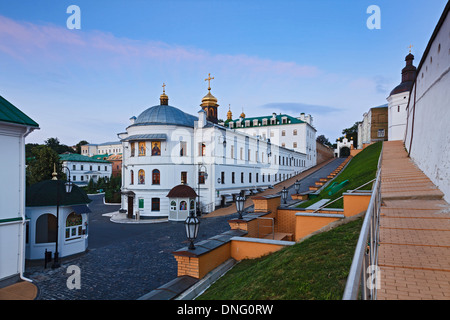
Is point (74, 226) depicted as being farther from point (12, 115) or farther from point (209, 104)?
point (209, 104)

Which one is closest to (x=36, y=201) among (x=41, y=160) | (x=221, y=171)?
(x=221, y=171)

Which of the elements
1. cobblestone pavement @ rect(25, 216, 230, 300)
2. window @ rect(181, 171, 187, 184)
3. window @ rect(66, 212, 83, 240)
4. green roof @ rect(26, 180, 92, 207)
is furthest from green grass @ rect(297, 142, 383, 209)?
window @ rect(181, 171, 187, 184)

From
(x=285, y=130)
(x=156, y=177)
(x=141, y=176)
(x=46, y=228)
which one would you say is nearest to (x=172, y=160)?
(x=156, y=177)

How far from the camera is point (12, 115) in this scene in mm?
10719

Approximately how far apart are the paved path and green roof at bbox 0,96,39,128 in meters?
13.0

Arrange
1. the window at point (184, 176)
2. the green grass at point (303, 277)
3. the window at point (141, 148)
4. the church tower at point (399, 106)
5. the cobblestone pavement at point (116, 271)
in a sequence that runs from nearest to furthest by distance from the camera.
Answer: the green grass at point (303, 277) → the cobblestone pavement at point (116, 271) → the window at point (141, 148) → the window at point (184, 176) → the church tower at point (399, 106)

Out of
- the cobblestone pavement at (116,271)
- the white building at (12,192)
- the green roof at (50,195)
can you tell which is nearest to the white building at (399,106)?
the cobblestone pavement at (116,271)

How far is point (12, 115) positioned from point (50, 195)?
4.68 metres

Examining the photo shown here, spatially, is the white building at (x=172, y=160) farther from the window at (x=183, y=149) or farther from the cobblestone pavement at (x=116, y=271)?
the cobblestone pavement at (x=116, y=271)

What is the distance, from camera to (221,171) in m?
30.1

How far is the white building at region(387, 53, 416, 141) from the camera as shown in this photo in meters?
37.8

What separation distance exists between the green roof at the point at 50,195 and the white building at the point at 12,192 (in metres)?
2.44

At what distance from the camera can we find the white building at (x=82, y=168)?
211ft
